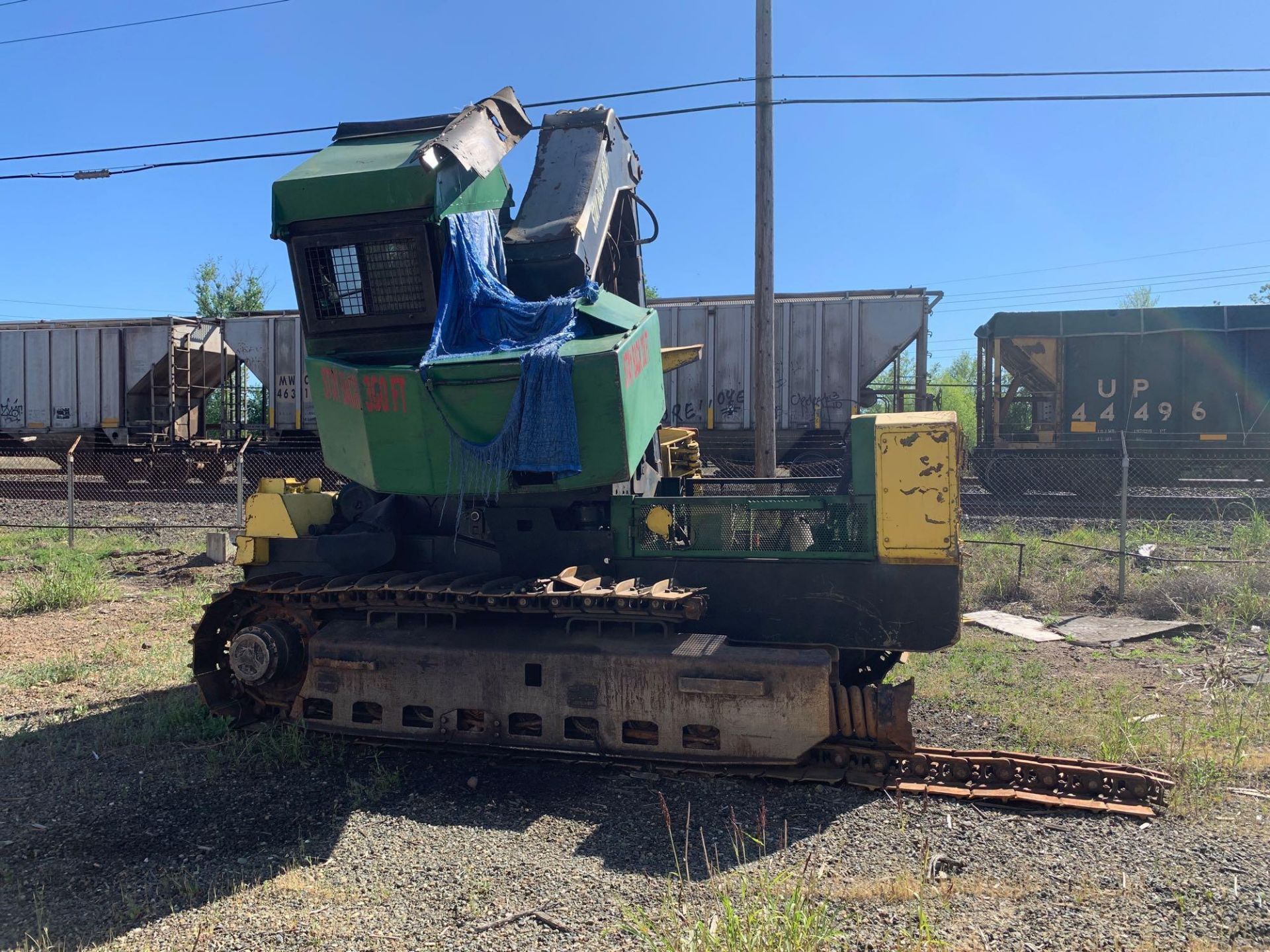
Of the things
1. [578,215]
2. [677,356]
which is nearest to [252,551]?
[578,215]

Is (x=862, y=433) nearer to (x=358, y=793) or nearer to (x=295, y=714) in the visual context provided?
(x=358, y=793)

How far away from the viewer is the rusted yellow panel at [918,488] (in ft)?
14.8

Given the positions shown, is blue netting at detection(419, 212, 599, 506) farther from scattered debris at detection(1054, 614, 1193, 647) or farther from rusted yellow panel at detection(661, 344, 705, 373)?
scattered debris at detection(1054, 614, 1193, 647)

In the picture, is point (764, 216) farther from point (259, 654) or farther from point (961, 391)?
point (961, 391)

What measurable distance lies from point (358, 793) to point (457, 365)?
7.72 feet

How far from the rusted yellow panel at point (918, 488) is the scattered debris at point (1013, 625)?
347 centimetres

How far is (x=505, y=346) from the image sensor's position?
4527 mm

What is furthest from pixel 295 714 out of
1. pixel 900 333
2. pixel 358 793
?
pixel 900 333

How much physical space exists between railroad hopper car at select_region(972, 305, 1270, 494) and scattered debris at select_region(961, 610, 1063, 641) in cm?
822

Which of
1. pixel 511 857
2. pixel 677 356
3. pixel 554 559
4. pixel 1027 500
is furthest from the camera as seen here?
pixel 1027 500

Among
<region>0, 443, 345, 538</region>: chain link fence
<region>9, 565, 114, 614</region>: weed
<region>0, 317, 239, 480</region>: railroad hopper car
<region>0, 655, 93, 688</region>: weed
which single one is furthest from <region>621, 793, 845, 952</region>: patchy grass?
<region>0, 317, 239, 480</region>: railroad hopper car

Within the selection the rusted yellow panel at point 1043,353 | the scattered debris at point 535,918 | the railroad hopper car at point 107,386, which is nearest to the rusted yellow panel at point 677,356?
the scattered debris at point 535,918

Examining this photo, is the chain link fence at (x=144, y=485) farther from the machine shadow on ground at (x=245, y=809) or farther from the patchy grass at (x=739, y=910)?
the patchy grass at (x=739, y=910)

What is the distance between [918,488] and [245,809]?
394 centimetres
